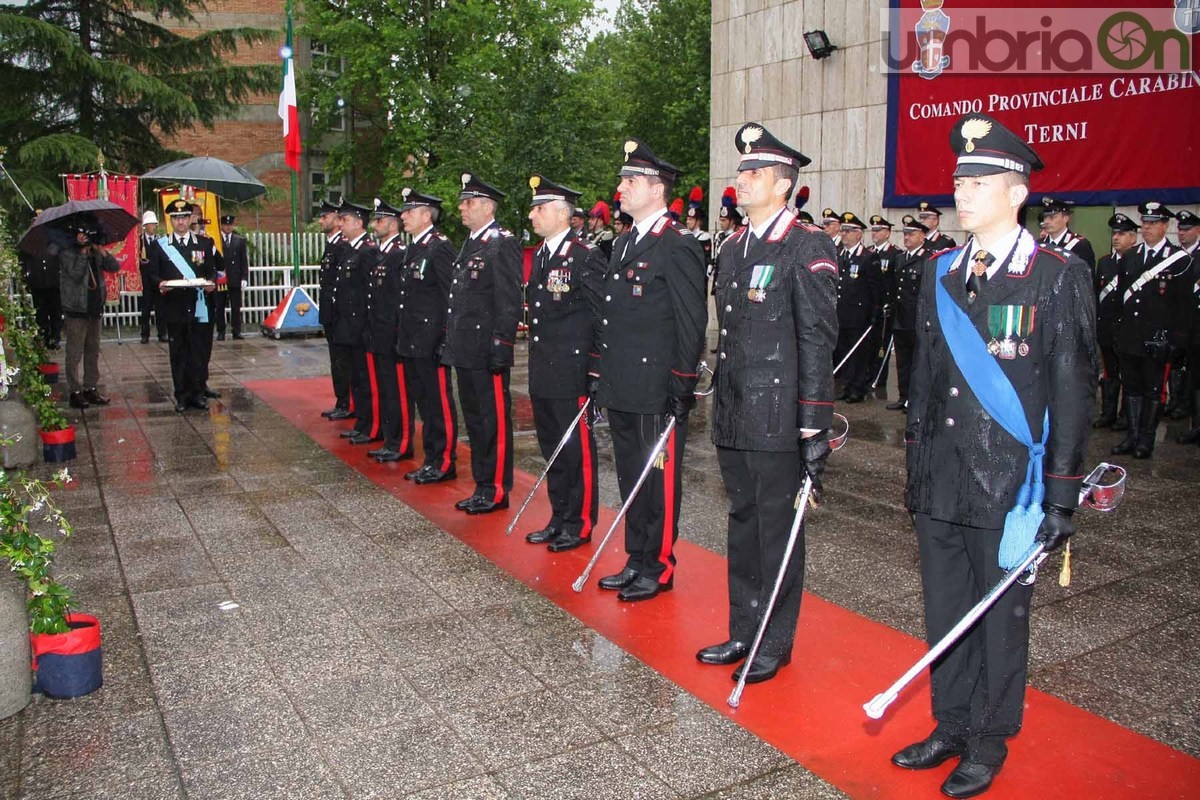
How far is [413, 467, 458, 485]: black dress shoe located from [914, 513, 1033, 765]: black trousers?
4.65 meters

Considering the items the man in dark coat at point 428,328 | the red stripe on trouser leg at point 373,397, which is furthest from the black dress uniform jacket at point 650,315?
the red stripe on trouser leg at point 373,397

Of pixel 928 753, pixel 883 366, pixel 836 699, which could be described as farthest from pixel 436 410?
pixel 883 366

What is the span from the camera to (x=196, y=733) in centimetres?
382

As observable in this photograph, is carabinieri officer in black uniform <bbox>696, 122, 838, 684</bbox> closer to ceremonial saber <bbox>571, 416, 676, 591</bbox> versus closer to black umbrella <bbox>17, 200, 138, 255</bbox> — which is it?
ceremonial saber <bbox>571, 416, 676, 591</bbox>

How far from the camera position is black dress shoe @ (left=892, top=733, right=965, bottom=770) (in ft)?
11.7

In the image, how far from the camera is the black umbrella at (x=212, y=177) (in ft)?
52.1

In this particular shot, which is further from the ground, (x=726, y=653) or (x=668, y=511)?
(x=668, y=511)

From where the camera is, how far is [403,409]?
8.51 metres

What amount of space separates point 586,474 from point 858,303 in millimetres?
6933

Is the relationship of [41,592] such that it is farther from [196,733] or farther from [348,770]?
[348,770]

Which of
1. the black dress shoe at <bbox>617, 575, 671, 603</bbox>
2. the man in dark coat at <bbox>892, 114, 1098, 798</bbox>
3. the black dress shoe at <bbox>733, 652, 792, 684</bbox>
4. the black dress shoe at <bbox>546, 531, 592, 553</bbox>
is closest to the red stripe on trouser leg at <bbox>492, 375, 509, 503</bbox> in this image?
the black dress shoe at <bbox>546, 531, 592, 553</bbox>

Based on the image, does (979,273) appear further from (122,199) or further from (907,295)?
(122,199)

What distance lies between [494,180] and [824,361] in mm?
17263

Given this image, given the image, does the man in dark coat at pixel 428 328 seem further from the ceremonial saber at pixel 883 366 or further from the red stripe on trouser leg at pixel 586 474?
the ceremonial saber at pixel 883 366
